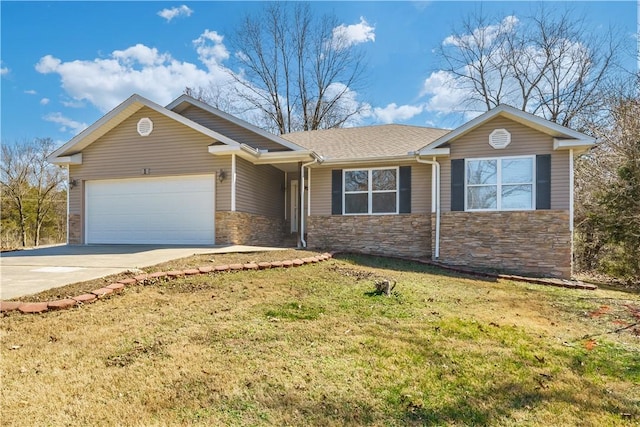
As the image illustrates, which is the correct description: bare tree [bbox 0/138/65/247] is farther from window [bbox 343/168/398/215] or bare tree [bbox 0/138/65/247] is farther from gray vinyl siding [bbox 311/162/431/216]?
window [bbox 343/168/398/215]

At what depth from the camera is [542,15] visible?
858 inches

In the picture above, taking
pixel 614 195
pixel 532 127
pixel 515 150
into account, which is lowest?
pixel 614 195

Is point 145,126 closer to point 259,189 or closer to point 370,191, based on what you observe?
point 259,189

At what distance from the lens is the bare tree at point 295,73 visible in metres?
28.3

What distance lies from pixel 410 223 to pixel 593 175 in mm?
7285

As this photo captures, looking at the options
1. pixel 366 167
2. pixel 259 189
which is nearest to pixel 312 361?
pixel 366 167

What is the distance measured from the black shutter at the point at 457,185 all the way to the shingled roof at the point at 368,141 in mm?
1524

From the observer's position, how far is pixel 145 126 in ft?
39.1

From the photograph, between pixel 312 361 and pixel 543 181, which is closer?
pixel 312 361

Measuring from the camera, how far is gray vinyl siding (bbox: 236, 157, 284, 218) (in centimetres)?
1172

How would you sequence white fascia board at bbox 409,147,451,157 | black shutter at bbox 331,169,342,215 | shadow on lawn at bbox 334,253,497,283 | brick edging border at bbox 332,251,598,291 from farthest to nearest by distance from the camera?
black shutter at bbox 331,169,342,215 → white fascia board at bbox 409,147,451,157 → shadow on lawn at bbox 334,253,497,283 → brick edging border at bbox 332,251,598,291

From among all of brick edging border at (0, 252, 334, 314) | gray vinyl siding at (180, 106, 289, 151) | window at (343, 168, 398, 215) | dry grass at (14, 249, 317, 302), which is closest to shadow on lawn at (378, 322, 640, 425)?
brick edging border at (0, 252, 334, 314)

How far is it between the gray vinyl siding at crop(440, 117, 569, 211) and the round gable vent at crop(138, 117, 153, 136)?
30.2ft

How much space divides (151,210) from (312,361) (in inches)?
397
